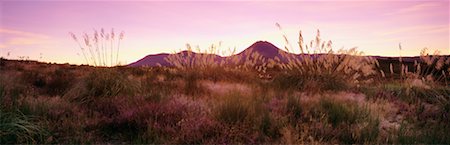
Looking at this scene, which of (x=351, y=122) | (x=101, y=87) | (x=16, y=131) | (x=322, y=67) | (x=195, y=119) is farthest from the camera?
(x=322, y=67)

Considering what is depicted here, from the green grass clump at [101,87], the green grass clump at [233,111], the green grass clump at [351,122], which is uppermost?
the green grass clump at [101,87]

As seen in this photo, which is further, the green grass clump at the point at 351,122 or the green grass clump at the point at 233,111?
the green grass clump at the point at 233,111

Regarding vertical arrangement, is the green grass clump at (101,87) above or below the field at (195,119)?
above

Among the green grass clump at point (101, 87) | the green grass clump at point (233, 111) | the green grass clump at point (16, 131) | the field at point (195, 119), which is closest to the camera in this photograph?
the green grass clump at point (16, 131)

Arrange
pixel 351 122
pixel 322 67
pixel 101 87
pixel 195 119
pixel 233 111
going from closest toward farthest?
pixel 195 119 < pixel 233 111 < pixel 351 122 < pixel 101 87 < pixel 322 67

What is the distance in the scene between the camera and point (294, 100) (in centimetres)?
616

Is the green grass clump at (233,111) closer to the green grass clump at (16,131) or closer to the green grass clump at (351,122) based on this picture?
the green grass clump at (351,122)

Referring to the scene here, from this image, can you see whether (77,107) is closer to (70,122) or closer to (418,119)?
(70,122)

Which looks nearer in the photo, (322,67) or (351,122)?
(351,122)

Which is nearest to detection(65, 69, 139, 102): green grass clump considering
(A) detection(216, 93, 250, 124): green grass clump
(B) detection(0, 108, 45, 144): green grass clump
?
(B) detection(0, 108, 45, 144): green grass clump

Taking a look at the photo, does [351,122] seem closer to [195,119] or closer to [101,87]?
[195,119]

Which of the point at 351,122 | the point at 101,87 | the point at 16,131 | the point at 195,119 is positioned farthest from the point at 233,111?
the point at 101,87

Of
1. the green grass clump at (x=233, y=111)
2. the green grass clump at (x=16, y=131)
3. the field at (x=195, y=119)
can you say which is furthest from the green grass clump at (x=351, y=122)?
the green grass clump at (x=16, y=131)

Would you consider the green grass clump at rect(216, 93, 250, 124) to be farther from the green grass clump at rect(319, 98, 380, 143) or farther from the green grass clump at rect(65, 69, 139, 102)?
the green grass clump at rect(65, 69, 139, 102)
